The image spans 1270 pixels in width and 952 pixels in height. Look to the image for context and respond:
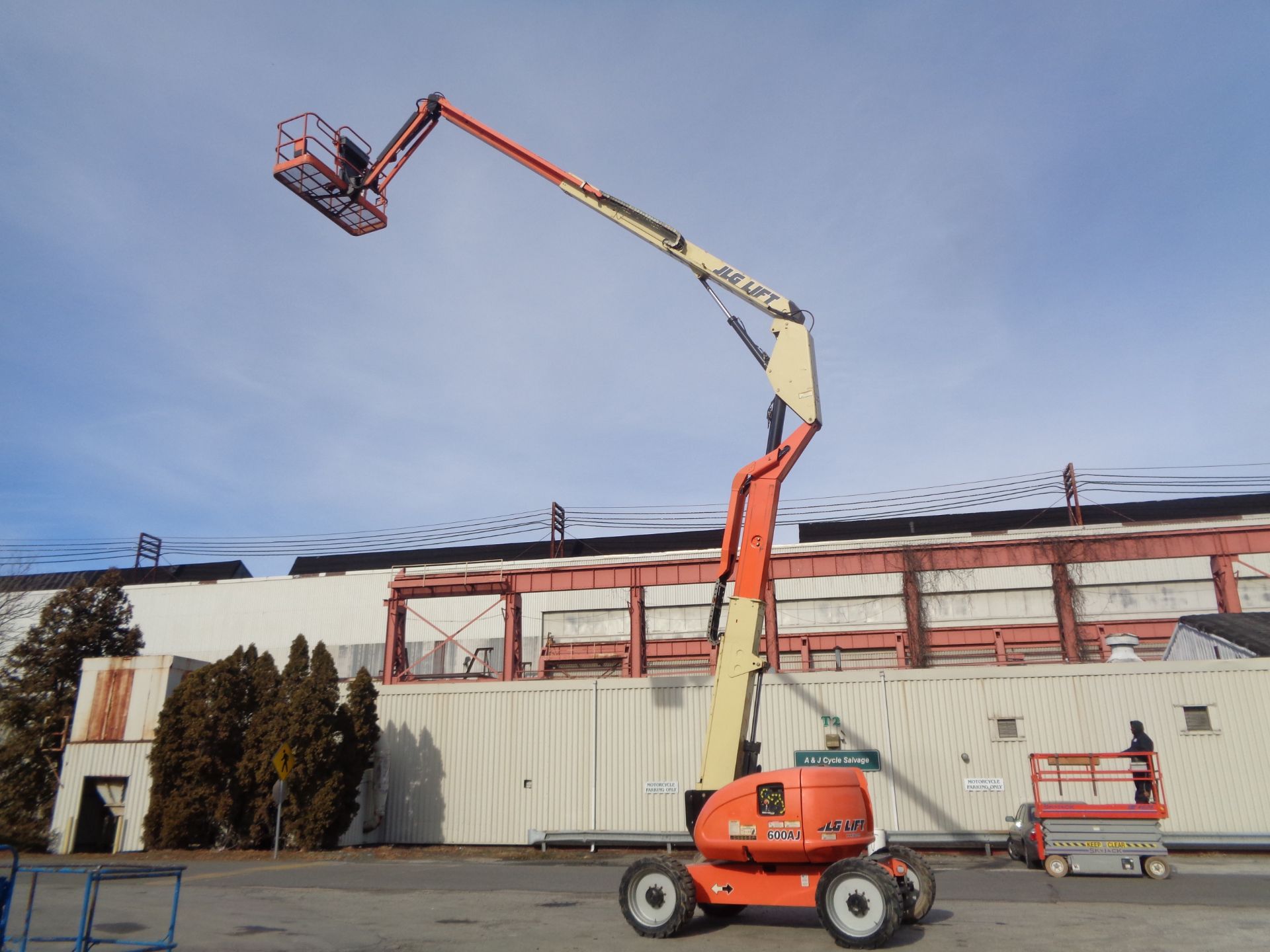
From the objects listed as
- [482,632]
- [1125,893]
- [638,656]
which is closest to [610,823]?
[638,656]

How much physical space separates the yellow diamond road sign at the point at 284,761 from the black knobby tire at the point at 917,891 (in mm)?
15285

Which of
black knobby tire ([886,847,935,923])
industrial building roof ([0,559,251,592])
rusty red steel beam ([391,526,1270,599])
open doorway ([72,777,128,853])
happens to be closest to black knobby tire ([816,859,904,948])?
black knobby tire ([886,847,935,923])

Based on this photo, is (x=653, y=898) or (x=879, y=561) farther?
(x=879, y=561)

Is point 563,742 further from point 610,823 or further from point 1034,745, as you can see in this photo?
point 1034,745

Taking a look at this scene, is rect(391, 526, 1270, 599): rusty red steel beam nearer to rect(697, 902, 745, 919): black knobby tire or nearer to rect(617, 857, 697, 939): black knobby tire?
A: rect(697, 902, 745, 919): black knobby tire

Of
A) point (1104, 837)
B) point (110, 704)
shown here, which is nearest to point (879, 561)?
point (1104, 837)

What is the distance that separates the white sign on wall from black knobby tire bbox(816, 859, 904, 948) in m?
12.0

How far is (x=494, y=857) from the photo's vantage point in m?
20.4

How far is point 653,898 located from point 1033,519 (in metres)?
45.2

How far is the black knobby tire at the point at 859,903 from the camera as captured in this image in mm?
8789

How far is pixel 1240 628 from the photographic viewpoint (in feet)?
72.7

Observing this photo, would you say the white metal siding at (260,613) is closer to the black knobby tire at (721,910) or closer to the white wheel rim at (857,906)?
the black knobby tire at (721,910)

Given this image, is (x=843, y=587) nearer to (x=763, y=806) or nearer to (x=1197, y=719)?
(x=1197, y=719)

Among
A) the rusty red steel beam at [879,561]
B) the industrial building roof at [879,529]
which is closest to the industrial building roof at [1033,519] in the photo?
the industrial building roof at [879,529]
